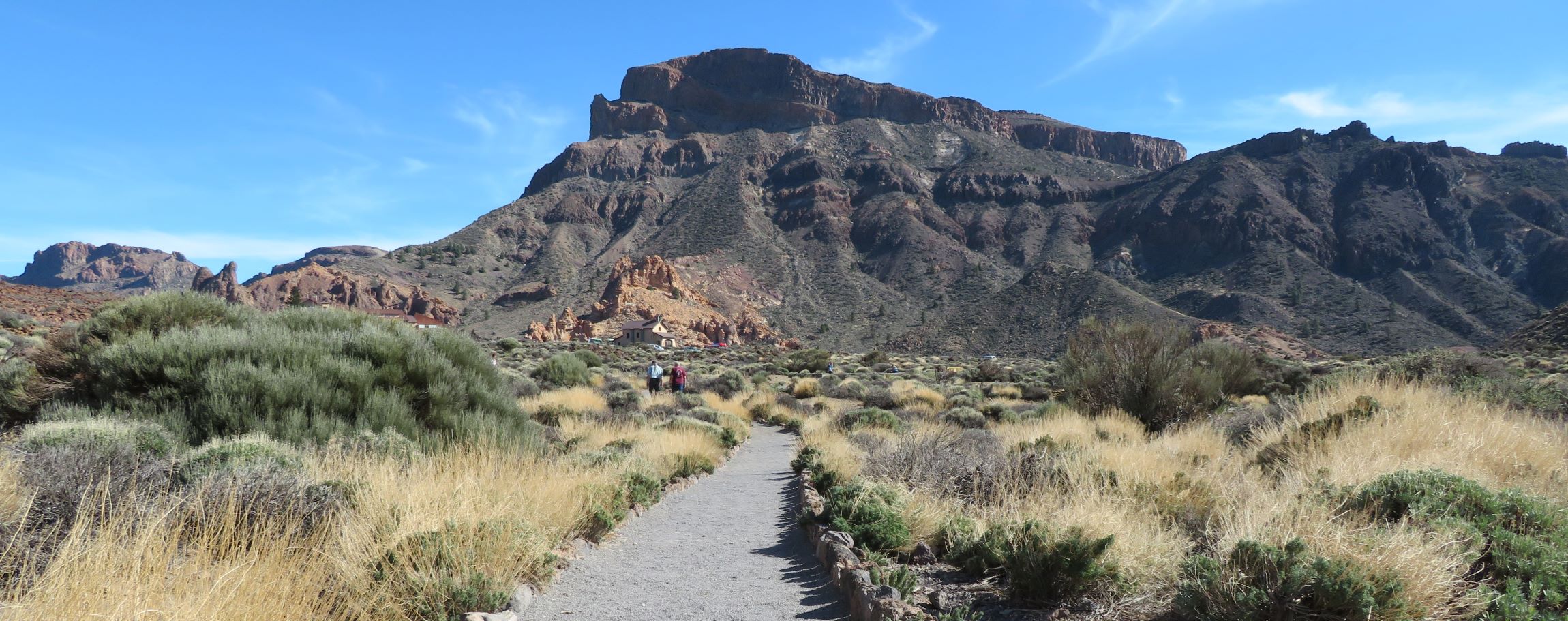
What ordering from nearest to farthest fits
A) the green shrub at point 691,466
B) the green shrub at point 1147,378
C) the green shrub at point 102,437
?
1. the green shrub at point 102,437
2. the green shrub at point 691,466
3. the green shrub at point 1147,378

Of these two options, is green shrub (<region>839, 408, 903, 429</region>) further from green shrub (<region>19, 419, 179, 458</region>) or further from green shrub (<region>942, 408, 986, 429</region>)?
green shrub (<region>19, 419, 179, 458</region>)

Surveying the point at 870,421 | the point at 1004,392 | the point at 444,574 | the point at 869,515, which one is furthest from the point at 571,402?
the point at 1004,392

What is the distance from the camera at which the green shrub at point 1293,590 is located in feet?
11.9

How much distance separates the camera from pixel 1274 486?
698cm

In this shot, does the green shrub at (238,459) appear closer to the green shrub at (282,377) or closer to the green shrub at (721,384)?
the green shrub at (282,377)

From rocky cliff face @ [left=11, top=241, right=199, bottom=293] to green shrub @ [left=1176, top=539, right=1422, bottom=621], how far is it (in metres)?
214

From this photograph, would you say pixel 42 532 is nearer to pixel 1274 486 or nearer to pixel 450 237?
pixel 1274 486

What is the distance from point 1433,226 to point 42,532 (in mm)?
98343

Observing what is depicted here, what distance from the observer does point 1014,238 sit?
303 ft

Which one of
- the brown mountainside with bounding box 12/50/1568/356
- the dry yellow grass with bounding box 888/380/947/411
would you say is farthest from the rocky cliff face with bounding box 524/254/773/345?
the dry yellow grass with bounding box 888/380/947/411

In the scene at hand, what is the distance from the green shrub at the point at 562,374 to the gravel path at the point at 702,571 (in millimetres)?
17053

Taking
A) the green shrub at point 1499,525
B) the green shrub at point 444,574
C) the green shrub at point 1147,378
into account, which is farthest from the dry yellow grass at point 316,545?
the green shrub at point 1147,378

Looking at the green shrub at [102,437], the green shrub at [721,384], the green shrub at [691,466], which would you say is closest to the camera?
the green shrub at [102,437]

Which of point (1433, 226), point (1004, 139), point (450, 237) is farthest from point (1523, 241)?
point (450, 237)
